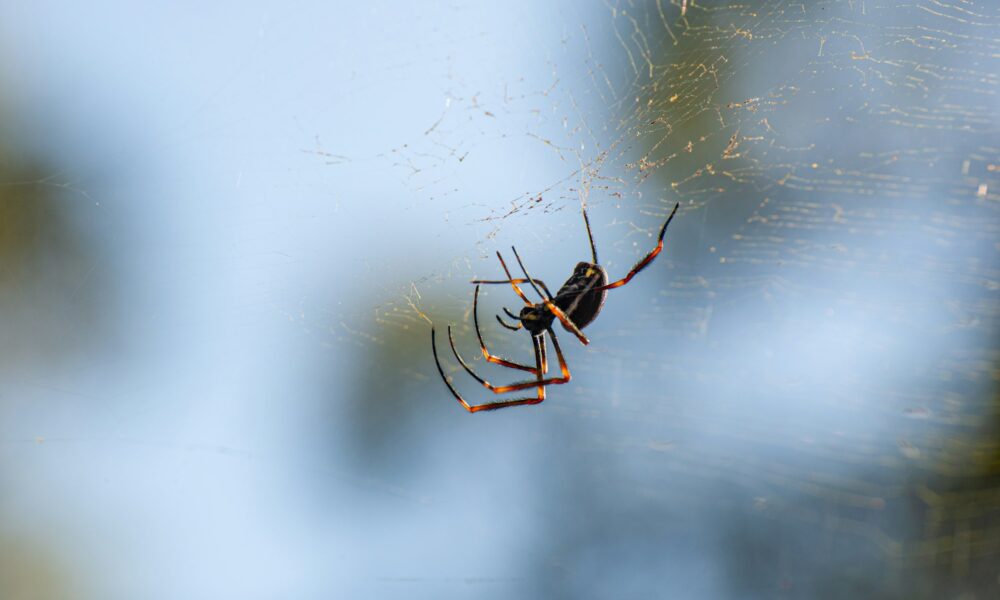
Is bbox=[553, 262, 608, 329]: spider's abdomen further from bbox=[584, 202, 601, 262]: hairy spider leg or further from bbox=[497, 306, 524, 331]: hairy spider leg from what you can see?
bbox=[497, 306, 524, 331]: hairy spider leg

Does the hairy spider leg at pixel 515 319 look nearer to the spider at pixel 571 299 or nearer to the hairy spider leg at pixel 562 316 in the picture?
the spider at pixel 571 299

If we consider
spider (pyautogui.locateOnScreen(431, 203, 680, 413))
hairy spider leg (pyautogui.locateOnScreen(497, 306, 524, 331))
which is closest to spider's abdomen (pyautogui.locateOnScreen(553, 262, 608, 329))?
spider (pyautogui.locateOnScreen(431, 203, 680, 413))

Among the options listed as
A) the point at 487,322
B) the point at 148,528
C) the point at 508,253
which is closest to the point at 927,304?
the point at 487,322

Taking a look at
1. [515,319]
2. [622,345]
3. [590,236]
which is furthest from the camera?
[622,345]

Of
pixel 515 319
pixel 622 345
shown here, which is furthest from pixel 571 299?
pixel 622 345

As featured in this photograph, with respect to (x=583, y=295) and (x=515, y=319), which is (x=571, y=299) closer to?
(x=583, y=295)

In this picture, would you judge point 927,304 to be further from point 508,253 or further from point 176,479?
point 176,479

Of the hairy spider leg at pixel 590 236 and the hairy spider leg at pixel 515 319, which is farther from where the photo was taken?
the hairy spider leg at pixel 515 319

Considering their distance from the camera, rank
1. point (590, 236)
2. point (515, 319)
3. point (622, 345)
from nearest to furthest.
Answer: point (590, 236), point (515, 319), point (622, 345)

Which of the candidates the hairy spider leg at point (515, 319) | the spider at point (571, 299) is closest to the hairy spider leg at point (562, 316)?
the spider at point (571, 299)
